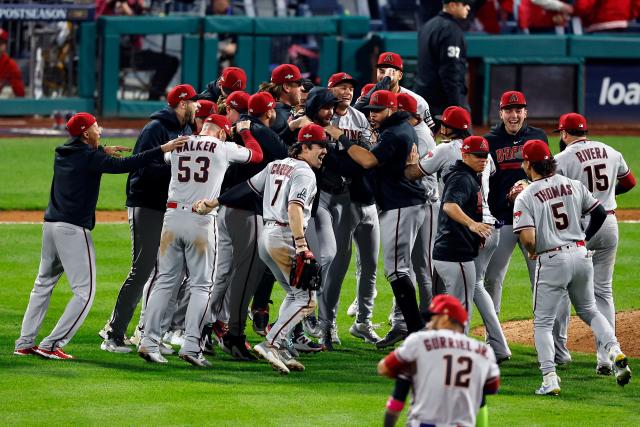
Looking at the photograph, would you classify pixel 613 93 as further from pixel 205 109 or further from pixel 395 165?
pixel 205 109

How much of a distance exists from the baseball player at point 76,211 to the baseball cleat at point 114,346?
1.56ft

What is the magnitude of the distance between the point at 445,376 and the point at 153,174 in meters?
3.93

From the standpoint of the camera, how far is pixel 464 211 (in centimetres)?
864

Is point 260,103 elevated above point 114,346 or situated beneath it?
elevated above

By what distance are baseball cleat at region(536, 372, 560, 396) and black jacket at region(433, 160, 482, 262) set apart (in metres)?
0.98

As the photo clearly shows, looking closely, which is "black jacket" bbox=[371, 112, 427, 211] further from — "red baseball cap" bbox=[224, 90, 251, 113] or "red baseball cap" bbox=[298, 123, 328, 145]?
"red baseball cap" bbox=[224, 90, 251, 113]

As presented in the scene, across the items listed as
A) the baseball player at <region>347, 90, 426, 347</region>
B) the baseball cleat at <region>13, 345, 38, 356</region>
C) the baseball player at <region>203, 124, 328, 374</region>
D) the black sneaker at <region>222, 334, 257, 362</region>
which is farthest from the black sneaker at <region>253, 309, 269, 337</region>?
the baseball cleat at <region>13, 345, 38, 356</region>

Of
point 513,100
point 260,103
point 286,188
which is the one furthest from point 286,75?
point 513,100

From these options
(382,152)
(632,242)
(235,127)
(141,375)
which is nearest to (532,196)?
(382,152)

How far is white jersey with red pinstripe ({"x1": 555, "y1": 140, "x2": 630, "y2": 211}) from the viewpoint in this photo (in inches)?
355

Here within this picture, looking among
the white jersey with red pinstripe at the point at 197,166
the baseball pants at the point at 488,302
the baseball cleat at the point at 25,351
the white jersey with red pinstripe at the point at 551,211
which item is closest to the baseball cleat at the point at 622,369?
the white jersey with red pinstripe at the point at 551,211

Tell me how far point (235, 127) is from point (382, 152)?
1023 mm

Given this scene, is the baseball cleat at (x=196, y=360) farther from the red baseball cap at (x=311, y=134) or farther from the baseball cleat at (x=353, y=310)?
the baseball cleat at (x=353, y=310)

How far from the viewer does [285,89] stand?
379 inches
